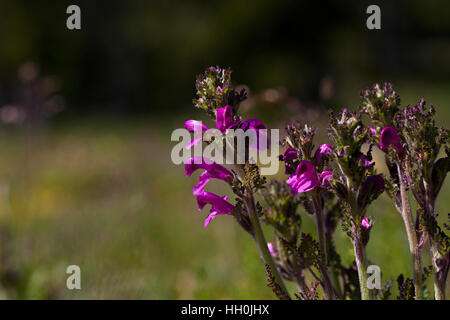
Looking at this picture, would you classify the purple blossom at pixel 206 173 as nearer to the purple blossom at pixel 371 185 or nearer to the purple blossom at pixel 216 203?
the purple blossom at pixel 216 203

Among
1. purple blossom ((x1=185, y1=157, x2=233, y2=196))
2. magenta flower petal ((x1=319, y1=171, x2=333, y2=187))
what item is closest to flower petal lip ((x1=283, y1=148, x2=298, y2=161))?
magenta flower petal ((x1=319, y1=171, x2=333, y2=187))

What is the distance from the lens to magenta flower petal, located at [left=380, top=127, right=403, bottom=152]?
1.55 m

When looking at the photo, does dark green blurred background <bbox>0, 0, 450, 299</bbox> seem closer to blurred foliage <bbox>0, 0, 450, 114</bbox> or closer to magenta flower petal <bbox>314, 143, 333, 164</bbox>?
→ blurred foliage <bbox>0, 0, 450, 114</bbox>

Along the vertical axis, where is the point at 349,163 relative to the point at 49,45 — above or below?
below

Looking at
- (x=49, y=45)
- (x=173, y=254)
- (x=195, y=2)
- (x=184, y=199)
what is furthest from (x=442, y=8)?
(x=173, y=254)

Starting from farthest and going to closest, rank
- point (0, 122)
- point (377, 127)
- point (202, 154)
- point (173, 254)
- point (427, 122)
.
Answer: point (0, 122), point (173, 254), point (202, 154), point (377, 127), point (427, 122)

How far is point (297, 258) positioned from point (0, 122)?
49.1ft

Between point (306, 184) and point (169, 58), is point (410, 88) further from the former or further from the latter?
point (306, 184)

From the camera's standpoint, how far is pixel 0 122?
49.5ft

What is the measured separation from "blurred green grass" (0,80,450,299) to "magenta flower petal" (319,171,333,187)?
0.82m

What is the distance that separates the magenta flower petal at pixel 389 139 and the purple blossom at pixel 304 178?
0.22m

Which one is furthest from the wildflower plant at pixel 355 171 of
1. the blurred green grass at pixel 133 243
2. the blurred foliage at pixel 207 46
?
the blurred foliage at pixel 207 46

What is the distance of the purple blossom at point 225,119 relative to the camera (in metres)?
1.60

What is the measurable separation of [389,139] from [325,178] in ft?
0.74
